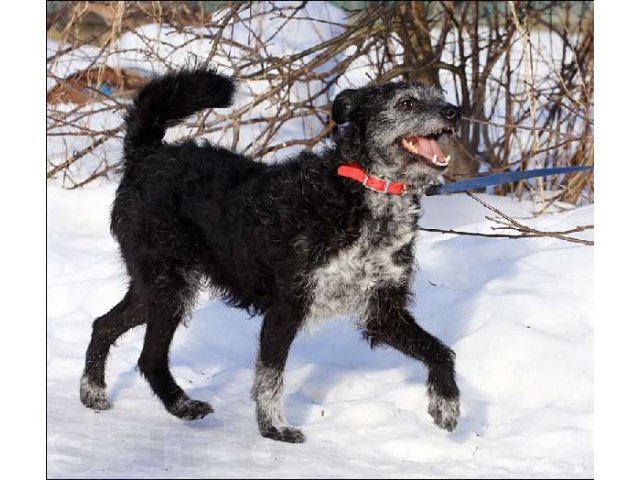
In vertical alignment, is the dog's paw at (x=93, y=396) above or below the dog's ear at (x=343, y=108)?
below

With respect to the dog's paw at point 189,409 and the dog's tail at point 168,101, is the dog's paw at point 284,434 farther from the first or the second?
the dog's tail at point 168,101

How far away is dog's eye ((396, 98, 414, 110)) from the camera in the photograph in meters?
4.33

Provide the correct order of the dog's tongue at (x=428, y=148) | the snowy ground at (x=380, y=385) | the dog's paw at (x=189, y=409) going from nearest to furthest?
the snowy ground at (x=380, y=385), the dog's tongue at (x=428, y=148), the dog's paw at (x=189, y=409)

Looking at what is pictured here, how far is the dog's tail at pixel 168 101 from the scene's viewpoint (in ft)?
15.8

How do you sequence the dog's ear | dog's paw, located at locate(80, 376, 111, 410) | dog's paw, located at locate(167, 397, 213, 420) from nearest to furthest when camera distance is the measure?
the dog's ear, dog's paw, located at locate(167, 397, 213, 420), dog's paw, located at locate(80, 376, 111, 410)

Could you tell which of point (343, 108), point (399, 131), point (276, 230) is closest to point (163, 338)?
point (276, 230)

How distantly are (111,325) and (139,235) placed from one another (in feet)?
1.78

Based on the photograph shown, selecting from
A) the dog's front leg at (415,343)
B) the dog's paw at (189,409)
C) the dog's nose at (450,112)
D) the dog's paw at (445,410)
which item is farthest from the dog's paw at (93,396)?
the dog's nose at (450,112)

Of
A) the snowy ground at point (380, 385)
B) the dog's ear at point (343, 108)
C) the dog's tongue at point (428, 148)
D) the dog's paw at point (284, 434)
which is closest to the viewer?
the snowy ground at point (380, 385)

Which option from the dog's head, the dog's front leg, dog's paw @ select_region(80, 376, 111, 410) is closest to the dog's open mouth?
the dog's head

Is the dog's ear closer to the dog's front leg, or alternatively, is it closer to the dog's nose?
the dog's nose

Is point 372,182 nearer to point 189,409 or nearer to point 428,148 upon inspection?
point 428,148

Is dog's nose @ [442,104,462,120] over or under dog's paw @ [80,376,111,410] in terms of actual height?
over

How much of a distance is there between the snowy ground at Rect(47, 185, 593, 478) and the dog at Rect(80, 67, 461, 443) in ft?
0.69
